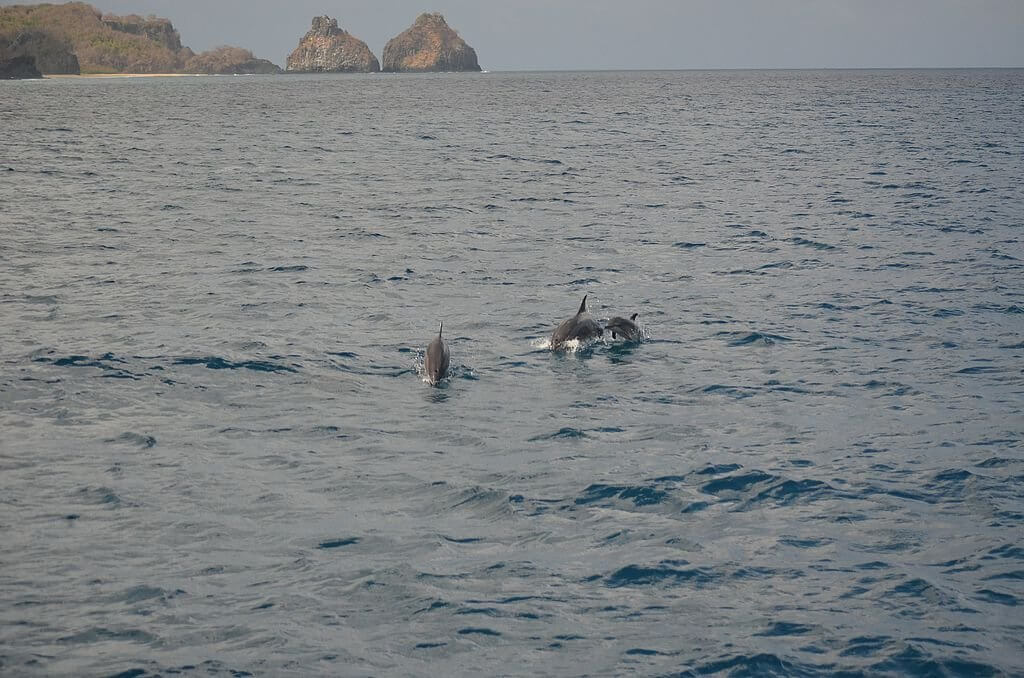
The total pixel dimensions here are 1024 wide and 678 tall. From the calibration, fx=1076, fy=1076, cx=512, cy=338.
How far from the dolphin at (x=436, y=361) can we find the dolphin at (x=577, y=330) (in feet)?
8.20

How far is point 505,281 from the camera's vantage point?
84.8ft

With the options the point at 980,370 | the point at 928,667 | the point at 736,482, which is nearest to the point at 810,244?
the point at 980,370

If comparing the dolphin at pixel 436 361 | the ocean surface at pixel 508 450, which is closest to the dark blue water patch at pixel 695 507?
the ocean surface at pixel 508 450

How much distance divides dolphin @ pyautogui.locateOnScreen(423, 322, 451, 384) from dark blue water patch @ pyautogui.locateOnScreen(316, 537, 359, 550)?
5.84 metres

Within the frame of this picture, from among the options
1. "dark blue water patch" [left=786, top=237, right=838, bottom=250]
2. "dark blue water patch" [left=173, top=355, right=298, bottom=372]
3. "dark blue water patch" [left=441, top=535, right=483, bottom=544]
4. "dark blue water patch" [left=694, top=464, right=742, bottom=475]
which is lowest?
"dark blue water patch" [left=441, top=535, right=483, bottom=544]

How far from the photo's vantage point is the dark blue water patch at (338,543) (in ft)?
37.3

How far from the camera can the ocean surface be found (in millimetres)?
9805

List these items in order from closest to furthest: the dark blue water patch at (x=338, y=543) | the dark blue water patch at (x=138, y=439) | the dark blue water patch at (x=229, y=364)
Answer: the dark blue water patch at (x=338, y=543) < the dark blue water patch at (x=138, y=439) < the dark blue water patch at (x=229, y=364)

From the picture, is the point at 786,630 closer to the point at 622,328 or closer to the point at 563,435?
the point at 563,435

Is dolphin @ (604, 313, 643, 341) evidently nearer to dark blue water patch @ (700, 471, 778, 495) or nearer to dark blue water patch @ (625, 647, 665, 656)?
dark blue water patch @ (700, 471, 778, 495)

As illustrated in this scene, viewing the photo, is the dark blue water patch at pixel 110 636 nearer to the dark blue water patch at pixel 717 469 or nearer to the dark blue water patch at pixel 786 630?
the dark blue water patch at pixel 786 630

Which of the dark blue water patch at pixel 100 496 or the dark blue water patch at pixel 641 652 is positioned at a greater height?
the dark blue water patch at pixel 100 496

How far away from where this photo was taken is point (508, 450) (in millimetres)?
14352

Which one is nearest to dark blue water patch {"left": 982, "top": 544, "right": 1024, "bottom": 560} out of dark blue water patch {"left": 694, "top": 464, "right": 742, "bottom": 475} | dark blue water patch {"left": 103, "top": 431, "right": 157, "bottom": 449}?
dark blue water patch {"left": 694, "top": 464, "right": 742, "bottom": 475}
